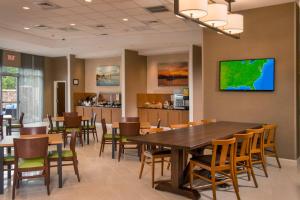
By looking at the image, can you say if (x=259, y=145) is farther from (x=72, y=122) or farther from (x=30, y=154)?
(x=72, y=122)

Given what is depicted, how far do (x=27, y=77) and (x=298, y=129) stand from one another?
11311 mm

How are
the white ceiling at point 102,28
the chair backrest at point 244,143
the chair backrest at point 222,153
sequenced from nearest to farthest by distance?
the chair backrest at point 222,153
the chair backrest at point 244,143
the white ceiling at point 102,28

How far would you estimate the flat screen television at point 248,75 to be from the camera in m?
5.98

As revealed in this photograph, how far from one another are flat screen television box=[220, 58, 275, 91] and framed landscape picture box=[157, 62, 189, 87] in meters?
4.70

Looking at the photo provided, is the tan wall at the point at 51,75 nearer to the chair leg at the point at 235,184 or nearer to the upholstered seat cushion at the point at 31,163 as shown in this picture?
the upholstered seat cushion at the point at 31,163

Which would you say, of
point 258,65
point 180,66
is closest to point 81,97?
point 180,66

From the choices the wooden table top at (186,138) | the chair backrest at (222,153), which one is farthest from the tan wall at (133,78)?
the chair backrest at (222,153)

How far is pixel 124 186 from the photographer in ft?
14.8

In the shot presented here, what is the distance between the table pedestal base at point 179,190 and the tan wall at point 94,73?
9.02 meters

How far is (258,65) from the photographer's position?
20.0 ft

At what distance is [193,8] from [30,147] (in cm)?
285

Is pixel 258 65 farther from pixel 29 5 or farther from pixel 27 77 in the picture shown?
pixel 27 77

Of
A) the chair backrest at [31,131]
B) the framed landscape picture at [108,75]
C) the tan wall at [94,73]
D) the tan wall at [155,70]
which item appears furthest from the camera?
the tan wall at [94,73]

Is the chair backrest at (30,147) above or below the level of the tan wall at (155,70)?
below
